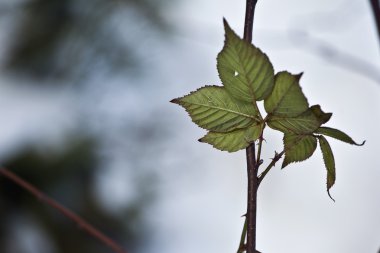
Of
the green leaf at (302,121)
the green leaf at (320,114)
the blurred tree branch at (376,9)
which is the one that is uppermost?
the blurred tree branch at (376,9)

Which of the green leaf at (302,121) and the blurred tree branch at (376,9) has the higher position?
the blurred tree branch at (376,9)

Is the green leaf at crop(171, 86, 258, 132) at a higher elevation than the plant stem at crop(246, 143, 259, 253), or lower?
higher

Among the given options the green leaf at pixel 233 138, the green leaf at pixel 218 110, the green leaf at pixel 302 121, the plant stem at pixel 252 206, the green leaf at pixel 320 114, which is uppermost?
the green leaf at pixel 320 114

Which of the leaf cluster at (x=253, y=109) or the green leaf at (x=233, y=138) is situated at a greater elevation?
the leaf cluster at (x=253, y=109)

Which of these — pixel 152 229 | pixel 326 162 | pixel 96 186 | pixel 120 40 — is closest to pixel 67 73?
pixel 120 40
